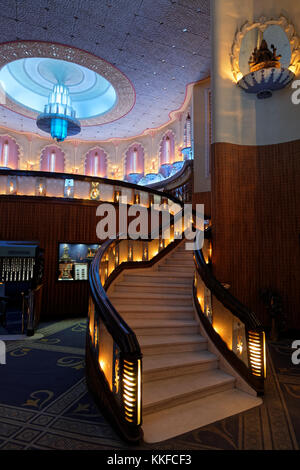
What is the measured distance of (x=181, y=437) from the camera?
7.94ft

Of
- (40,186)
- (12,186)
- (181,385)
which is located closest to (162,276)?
(181,385)

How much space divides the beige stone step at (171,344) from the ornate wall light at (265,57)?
4975 millimetres

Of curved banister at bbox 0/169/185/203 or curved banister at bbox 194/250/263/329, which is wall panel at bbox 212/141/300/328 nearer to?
curved banister at bbox 194/250/263/329

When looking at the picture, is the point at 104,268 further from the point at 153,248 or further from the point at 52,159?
the point at 52,159

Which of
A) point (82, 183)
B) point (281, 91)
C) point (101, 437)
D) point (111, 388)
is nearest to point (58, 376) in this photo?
point (111, 388)

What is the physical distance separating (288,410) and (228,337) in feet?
3.40

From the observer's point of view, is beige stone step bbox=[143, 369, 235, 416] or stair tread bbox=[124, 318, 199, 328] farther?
stair tread bbox=[124, 318, 199, 328]

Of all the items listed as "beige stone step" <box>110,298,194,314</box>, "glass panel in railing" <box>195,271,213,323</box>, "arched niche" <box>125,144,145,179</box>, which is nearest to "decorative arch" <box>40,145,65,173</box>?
"arched niche" <box>125,144,145,179</box>

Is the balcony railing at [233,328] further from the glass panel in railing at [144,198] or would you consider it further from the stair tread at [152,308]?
the glass panel in railing at [144,198]

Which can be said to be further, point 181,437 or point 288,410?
point 288,410

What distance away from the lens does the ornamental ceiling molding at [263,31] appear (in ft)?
18.7

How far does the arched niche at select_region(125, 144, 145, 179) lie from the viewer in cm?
1552

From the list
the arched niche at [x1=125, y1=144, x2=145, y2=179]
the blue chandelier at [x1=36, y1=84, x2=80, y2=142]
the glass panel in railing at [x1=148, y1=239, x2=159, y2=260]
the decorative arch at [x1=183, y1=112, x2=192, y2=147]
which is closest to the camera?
the glass panel in railing at [x1=148, y1=239, x2=159, y2=260]

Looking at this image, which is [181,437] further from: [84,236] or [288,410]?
[84,236]
